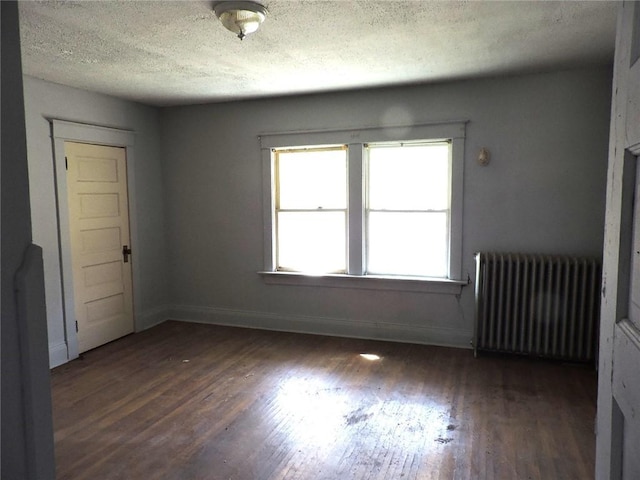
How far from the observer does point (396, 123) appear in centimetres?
432

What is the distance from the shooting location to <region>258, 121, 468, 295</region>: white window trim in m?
4.20

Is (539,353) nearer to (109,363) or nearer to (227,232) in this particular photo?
(227,232)

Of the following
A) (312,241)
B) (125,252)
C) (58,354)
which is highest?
(312,241)

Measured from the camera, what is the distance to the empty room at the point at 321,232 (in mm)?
2662

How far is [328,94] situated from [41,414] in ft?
14.0

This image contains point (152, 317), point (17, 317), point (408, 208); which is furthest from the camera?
point (152, 317)

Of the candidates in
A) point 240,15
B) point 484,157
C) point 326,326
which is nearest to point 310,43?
point 240,15

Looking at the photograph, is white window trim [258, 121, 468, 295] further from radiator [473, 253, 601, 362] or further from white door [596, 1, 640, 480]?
white door [596, 1, 640, 480]

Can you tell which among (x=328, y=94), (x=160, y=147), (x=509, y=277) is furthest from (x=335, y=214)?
(x=160, y=147)

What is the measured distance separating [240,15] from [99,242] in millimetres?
3028

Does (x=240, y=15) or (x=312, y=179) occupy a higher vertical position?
(x=240, y=15)

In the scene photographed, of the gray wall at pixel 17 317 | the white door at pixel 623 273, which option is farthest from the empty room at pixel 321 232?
the white door at pixel 623 273

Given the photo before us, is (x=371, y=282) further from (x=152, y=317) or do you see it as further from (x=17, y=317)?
(x=17, y=317)

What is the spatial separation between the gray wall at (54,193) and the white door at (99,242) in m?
0.17
